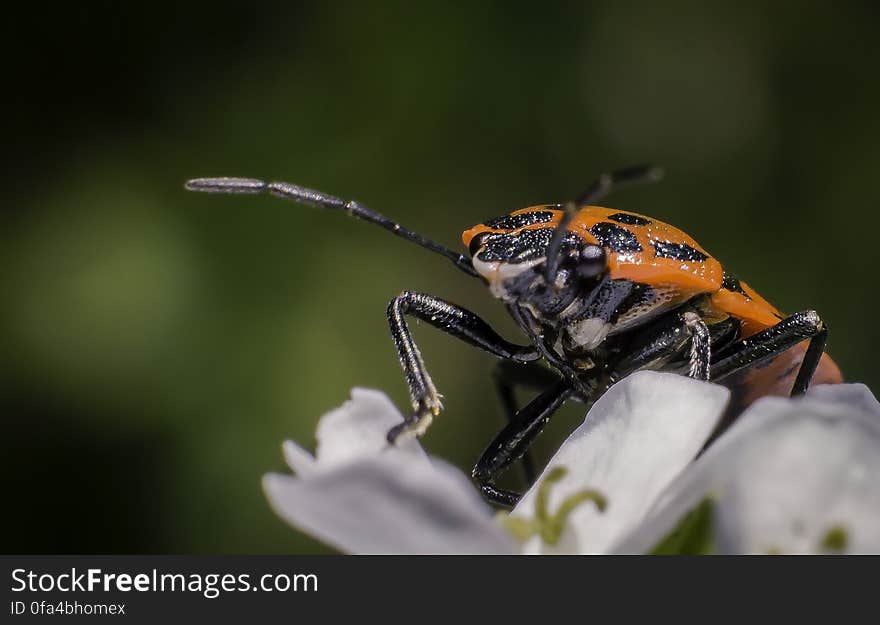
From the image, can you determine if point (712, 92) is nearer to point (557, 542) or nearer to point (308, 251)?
point (308, 251)

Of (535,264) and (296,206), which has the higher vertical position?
(296,206)

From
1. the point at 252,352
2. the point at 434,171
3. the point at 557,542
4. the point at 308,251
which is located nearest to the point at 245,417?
the point at 252,352

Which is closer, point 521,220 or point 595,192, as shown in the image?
point 595,192

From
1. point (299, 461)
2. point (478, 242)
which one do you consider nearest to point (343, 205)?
point (478, 242)

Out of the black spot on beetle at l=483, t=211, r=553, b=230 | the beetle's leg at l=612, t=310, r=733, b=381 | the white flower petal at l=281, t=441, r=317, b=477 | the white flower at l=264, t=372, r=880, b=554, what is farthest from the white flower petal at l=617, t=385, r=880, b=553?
the black spot on beetle at l=483, t=211, r=553, b=230

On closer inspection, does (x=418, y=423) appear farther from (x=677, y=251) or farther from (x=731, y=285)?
(x=731, y=285)

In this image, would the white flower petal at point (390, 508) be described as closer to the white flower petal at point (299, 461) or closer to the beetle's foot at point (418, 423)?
the white flower petal at point (299, 461)
